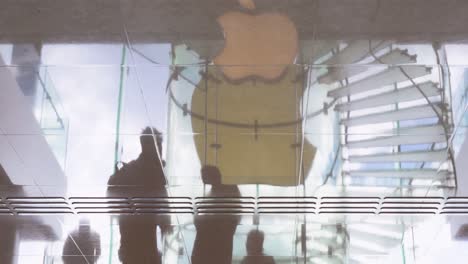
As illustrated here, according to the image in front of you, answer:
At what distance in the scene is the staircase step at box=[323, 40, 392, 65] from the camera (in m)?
4.47

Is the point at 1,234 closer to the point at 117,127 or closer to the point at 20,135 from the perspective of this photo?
the point at 20,135

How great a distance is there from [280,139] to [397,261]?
241 cm

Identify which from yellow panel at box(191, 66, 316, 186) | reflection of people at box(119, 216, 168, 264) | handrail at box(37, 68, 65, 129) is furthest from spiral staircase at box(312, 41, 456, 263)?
handrail at box(37, 68, 65, 129)

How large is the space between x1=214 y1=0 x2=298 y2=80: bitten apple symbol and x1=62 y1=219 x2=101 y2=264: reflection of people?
218 cm

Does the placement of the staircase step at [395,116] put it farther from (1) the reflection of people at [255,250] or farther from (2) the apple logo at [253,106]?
(1) the reflection of people at [255,250]

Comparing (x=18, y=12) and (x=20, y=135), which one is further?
(x=20, y=135)

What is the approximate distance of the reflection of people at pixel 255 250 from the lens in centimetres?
613

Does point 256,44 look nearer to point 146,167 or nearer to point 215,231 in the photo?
point 146,167

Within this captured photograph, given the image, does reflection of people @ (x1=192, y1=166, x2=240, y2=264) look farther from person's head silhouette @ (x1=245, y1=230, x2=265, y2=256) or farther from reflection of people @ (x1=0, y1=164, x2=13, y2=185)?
reflection of people @ (x1=0, y1=164, x2=13, y2=185)

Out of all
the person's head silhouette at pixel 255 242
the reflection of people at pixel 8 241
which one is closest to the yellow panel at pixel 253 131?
the person's head silhouette at pixel 255 242

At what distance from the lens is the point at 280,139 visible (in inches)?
199

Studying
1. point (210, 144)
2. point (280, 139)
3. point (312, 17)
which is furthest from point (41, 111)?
point (312, 17)

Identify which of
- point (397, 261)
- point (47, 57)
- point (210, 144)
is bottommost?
point (397, 261)

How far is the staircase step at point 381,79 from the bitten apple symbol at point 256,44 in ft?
1.66
